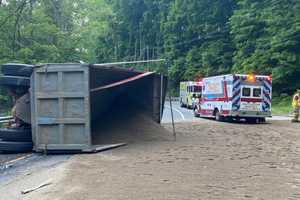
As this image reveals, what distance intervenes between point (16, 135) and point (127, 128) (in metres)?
4.01

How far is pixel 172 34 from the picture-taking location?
72688mm

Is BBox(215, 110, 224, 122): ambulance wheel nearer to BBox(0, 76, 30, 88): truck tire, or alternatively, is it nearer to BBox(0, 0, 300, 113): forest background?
BBox(0, 0, 300, 113): forest background

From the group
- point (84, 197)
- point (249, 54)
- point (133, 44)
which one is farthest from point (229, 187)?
point (133, 44)

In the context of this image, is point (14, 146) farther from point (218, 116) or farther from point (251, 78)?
point (218, 116)

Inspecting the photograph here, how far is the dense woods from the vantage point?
28.9 m

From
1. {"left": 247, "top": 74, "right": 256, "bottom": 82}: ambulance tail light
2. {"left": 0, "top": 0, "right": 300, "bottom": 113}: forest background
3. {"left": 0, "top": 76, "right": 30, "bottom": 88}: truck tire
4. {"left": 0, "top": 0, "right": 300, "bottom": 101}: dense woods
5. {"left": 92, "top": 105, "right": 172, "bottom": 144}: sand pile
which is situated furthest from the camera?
{"left": 0, "top": 0, "right": 300, "bottom": 101}: dense woods

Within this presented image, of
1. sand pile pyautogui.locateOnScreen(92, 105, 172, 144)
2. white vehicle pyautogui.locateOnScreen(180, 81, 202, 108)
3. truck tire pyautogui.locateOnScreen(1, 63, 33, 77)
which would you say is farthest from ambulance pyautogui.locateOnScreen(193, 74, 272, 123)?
truck tire pyautogui.locateOnScreen(1, 63, 33, 77)

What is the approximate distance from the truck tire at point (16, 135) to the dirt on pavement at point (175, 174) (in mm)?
2030

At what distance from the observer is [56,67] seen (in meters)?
13.1

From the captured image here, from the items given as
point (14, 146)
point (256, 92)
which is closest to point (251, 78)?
point (256, 92)

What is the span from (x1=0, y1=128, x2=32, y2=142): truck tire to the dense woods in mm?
5026

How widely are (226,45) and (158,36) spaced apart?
24810 mm

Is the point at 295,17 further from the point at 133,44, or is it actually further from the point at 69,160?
the point at 133,44

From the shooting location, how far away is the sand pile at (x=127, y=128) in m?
A: 15.2
